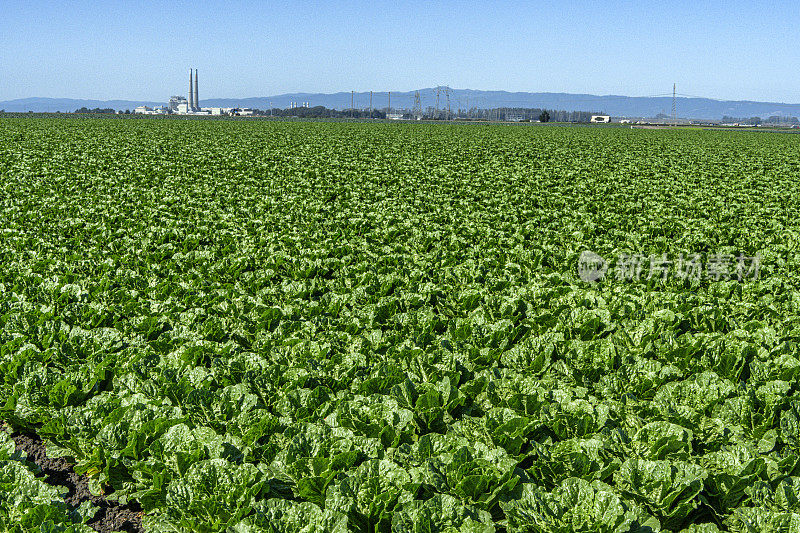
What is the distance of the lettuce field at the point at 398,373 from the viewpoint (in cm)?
368

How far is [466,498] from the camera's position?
3.78 m

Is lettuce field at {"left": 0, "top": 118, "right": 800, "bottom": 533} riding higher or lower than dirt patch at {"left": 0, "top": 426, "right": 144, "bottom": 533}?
higher

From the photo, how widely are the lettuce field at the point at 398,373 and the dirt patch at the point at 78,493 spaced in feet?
0.20

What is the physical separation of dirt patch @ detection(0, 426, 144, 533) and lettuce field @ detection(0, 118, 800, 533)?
0.06 meters

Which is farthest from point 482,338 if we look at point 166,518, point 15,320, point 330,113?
point 330,113

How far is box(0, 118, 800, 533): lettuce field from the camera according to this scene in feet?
12.1

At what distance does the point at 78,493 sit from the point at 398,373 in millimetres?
2660

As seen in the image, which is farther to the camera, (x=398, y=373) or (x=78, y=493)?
(x=398, y=373)

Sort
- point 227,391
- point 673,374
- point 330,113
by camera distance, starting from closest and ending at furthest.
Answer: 1. point 227,391
2. point 673,374
3. point 330,113

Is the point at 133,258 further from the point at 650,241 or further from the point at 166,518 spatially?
the point at 650,241

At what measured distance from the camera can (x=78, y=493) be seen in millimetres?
4316

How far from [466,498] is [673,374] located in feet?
8.53

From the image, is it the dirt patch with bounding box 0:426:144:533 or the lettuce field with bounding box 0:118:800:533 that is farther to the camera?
the dirt patch with bounding box 0:426:144:533

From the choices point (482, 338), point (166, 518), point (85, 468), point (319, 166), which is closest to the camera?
point (166, 518)
